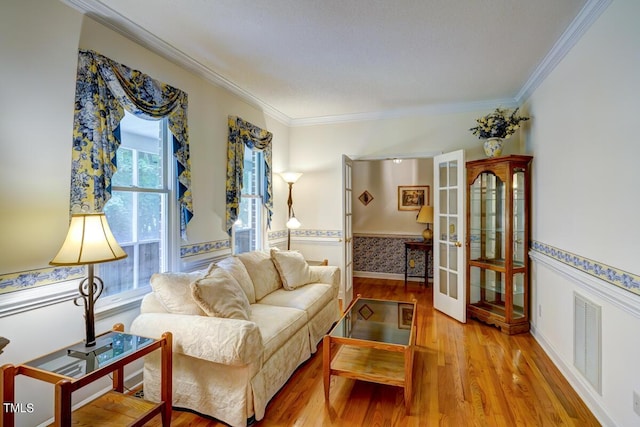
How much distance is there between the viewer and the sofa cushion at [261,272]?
3055 mm

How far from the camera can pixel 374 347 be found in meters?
2.15

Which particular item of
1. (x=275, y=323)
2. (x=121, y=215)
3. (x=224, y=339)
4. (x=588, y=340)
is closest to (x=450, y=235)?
(x=588, y=340)

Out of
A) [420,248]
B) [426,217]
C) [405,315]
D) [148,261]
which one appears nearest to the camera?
[148,261]

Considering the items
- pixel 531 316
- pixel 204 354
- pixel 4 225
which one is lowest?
pixel 531 316

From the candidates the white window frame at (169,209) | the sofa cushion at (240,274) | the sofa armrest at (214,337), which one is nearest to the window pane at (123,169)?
the white window frame at (169,209)

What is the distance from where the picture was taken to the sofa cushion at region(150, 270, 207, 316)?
222 cm

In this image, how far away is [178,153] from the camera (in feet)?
8.99

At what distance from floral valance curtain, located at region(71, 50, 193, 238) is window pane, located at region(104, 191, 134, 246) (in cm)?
22

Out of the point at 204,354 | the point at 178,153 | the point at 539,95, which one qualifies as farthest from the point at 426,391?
the point at 539,95

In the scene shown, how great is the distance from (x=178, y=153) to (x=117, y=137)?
0.58 meters

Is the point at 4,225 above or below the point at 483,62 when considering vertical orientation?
below

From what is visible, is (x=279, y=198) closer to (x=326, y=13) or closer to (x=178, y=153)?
(x=178, y=153)

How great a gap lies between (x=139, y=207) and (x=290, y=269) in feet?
5.03

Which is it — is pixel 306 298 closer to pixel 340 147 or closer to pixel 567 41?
pixel 340 147
